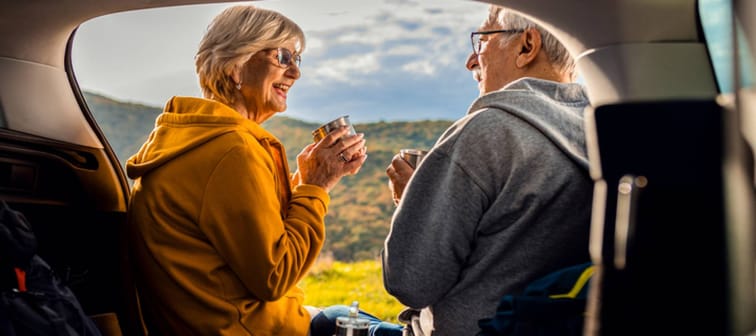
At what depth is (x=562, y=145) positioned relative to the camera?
170cm

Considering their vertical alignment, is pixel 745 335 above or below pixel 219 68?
below

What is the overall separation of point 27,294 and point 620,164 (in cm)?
133

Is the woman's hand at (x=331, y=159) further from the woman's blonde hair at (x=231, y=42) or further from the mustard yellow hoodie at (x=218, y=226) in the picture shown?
the woman's blonde hair at (x=231, y=42)

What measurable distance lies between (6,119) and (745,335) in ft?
6.75

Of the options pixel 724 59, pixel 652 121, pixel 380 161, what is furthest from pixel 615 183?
pixel 380 161

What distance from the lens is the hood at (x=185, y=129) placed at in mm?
2107

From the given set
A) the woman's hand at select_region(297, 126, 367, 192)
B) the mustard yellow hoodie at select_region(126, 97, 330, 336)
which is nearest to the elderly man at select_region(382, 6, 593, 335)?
the mustard yellow hoodie at select_region(126, 97, 330, 336)

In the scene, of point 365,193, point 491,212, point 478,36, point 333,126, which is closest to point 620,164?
point 491,212

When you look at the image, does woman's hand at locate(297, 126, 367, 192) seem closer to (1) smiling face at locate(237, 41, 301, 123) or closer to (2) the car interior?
(1) smiling face at locate(237, 41, 301, 123)

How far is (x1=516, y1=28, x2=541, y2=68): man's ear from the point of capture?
200 centimetres

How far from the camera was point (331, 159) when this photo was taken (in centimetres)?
229

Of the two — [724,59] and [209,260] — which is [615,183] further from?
[209,260]

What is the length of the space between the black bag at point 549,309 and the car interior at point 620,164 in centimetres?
31

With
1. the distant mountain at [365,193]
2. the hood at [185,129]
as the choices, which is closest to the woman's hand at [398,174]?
the hood at [185,129]
